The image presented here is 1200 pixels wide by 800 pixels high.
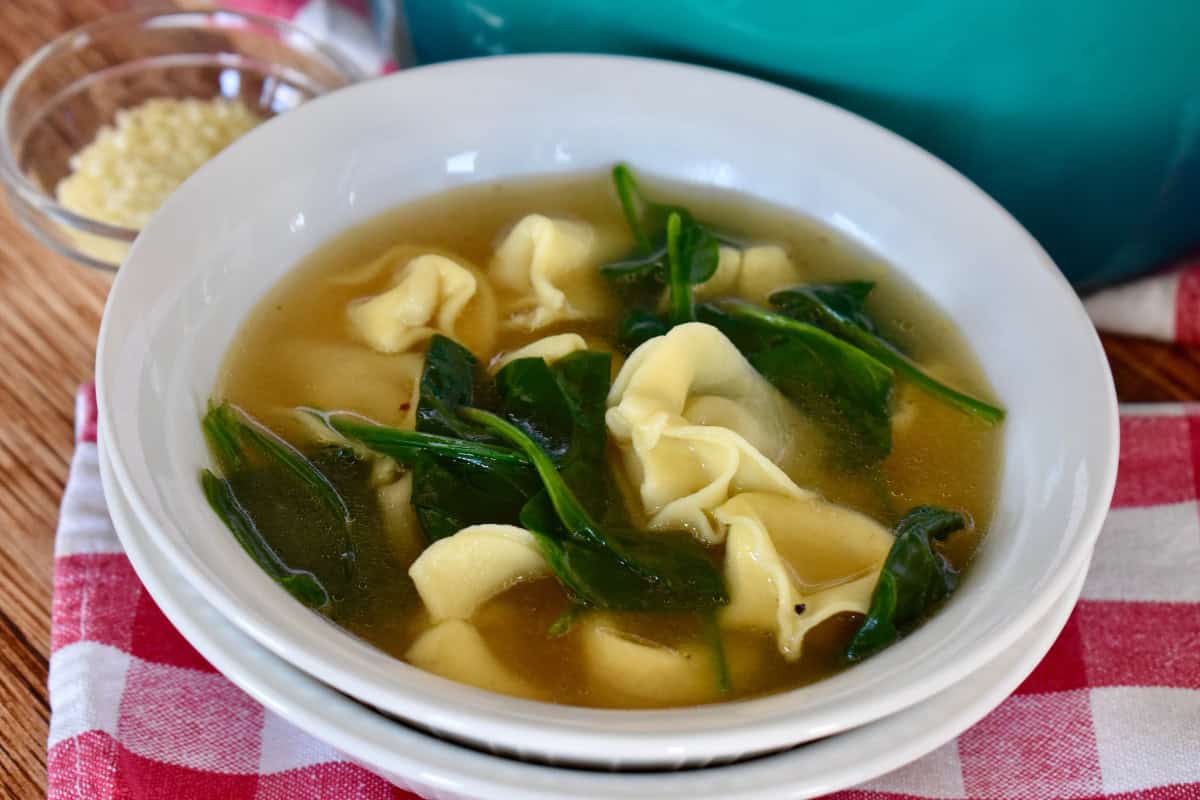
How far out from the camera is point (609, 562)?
1537 mm

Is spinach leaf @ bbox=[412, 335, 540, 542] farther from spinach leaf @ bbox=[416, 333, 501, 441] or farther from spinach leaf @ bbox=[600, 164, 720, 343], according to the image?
spinach leaf @ bbox=[600, 164, 720, 343]

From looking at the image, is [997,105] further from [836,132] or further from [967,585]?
[967,585]

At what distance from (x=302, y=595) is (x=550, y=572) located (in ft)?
1.03

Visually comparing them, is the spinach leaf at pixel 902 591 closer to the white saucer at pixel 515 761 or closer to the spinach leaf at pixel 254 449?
the white saucer at pixel 515 761

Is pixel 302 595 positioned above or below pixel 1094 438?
below

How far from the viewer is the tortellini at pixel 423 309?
1.86 metres

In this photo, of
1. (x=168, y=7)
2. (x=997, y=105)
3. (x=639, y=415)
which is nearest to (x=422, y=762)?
(x=639, y=415)

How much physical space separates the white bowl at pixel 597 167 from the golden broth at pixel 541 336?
0.03 meters

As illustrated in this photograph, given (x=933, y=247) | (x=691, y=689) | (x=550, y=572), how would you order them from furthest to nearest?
(x=933, y=247) → (x=550, y=572) → (x=691, y=689)

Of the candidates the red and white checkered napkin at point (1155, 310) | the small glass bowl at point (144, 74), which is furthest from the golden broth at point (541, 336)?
the small glass bowl at point (144, 74)

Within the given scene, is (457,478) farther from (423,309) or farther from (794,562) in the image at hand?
(794,562)

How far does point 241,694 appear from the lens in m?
1.60

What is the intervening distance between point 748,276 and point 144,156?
128 centimetres


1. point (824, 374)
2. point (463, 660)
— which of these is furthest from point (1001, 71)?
point (463, 660)
